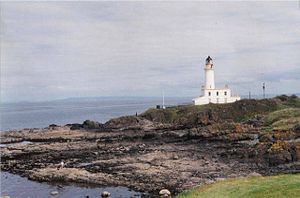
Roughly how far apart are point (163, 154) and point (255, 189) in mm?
27117

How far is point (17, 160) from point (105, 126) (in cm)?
3955

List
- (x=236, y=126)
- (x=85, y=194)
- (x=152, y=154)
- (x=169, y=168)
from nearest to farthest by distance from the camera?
1. (x=85, y=194)
2. (x=169, y=168)
3. (x=152, y=154)
4. (x=236, y=126)

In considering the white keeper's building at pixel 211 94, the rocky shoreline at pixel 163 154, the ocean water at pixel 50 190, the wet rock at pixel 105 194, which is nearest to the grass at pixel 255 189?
the rocky shoreline at pixel 163 154

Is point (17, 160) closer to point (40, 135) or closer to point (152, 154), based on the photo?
point (152, 154)

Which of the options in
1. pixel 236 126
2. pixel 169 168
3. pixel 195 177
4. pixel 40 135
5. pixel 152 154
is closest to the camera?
pixel 195 177

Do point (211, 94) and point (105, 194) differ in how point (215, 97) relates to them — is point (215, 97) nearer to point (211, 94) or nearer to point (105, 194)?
point (211, 94)

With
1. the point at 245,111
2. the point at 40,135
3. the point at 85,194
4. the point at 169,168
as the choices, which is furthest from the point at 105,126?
the point at 85,194

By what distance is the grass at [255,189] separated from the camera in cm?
2532

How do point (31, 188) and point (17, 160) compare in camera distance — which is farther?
point (17, 160)

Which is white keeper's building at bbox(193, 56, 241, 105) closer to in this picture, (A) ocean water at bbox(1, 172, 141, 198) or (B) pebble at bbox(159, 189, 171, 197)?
(A) ocean water at bbox(1, 172, 141, 198)

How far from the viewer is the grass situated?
2532 centimetres

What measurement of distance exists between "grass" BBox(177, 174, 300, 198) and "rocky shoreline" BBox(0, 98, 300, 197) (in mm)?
6842

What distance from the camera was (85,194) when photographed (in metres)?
37.5

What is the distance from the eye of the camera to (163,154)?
5388 centimetres
